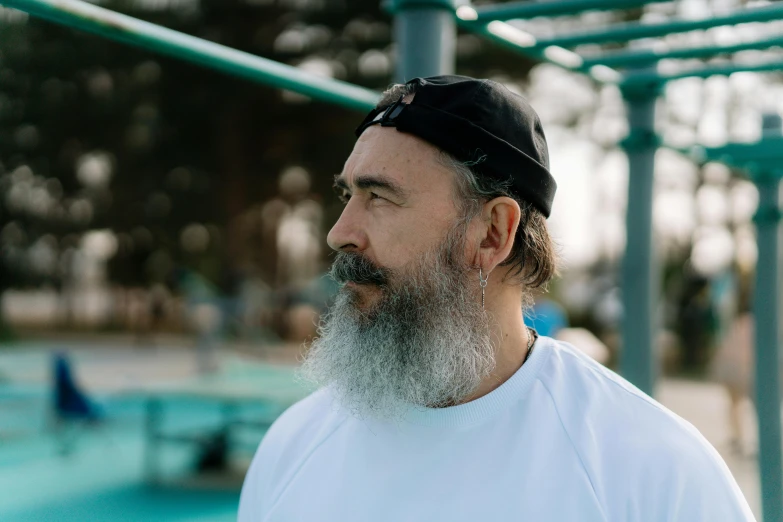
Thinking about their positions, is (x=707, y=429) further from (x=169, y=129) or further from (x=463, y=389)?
(x=169, y=129)

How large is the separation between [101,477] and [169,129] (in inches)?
645

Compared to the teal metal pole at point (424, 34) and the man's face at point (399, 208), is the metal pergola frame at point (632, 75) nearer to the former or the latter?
the teal metal pole at point (424, 34)

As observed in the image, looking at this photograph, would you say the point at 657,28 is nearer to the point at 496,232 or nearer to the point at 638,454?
the point at 496,232

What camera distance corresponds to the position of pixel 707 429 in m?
8.71

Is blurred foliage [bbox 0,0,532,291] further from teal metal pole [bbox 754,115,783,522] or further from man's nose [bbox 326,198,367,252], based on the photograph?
man's nose [bbox 326,198,367,252]

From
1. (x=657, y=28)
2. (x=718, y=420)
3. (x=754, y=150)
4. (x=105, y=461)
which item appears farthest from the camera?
(x=718, y=420)

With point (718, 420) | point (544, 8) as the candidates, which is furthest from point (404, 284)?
point (718, 420)

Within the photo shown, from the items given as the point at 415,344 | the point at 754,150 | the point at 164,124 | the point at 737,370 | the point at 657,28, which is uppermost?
the point at 164,124

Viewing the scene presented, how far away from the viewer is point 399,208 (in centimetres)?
149

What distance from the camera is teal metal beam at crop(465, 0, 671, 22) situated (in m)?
1.74

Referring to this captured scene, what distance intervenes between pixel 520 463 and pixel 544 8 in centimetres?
98

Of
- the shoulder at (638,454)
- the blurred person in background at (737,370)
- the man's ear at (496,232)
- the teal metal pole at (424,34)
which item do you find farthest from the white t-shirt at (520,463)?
the blurred person in background at (737,370)

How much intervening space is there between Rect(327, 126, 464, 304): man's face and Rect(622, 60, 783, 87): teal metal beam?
3.29 ft

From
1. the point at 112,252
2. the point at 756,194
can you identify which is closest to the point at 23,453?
the point at 756,194
